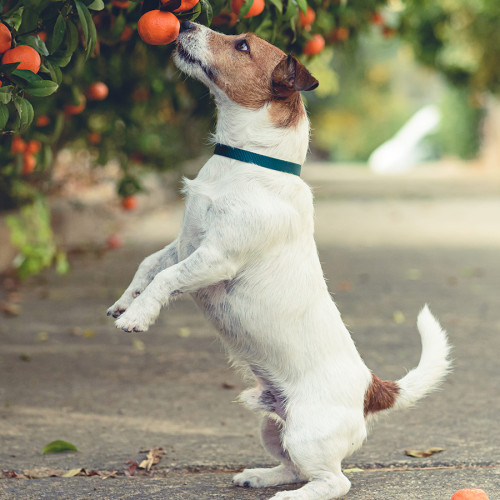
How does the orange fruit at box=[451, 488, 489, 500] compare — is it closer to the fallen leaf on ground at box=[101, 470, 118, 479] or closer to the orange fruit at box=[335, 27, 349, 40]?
the fallen leaf on ground at box=[101, 470, 118, 479]

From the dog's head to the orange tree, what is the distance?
0.11 meters

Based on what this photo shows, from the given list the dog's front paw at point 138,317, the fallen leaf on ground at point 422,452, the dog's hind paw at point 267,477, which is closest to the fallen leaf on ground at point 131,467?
the dog's hind paw at point 267,477

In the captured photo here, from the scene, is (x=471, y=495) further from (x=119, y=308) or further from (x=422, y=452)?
(x=119, y=308)

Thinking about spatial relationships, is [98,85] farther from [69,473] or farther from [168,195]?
[168,195]

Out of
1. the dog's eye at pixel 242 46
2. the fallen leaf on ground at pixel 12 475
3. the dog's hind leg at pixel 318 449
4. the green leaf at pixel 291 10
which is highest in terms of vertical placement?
the green leaf at pixel 291 10

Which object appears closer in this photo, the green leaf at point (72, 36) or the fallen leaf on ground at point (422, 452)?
the green leaf at point (72, 36)

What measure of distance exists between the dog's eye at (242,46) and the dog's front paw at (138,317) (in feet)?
3.37

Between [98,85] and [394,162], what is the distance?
3483 cm

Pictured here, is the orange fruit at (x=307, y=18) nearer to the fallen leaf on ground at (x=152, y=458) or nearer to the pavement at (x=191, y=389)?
the pavement at (x=191, y=389)

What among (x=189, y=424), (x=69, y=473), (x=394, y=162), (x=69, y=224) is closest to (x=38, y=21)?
(x=69, y=473)

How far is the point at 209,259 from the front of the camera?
2943 millimetres

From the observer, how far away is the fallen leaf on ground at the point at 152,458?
3.64 meters

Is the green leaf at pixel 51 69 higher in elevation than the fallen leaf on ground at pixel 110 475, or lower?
higher

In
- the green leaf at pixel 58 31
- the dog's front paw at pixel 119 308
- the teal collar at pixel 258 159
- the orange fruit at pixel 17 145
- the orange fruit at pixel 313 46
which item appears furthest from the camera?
the orange fruit at pixel 17 145
